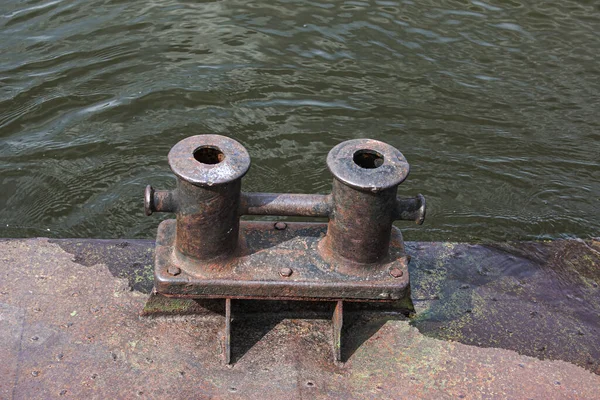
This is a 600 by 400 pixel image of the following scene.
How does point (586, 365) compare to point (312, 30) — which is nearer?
point (586, 365)

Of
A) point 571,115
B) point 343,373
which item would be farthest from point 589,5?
point 343,373

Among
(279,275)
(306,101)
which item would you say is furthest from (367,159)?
(306,101)

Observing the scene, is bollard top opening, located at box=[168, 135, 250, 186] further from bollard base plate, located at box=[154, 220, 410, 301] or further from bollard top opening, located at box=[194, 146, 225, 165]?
bollard base plate, located at box=[154, 220, 410, 301]

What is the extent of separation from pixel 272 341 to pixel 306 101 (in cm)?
341

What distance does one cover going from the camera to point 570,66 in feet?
21.8

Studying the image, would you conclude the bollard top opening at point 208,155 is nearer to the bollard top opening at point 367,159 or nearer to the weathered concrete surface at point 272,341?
the bollard top opening at point 367,159

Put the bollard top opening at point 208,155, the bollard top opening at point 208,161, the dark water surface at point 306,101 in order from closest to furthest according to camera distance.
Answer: the bollard top opening at point 208,161
the bollard top opening at point 208,155
the dark water surface at point 306,101

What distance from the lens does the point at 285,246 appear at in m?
2.86

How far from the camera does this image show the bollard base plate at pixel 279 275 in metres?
2.66

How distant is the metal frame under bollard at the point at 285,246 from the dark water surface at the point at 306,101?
6.15 ft

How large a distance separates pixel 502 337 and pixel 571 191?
251cm

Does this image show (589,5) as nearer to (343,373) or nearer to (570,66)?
(570,66)

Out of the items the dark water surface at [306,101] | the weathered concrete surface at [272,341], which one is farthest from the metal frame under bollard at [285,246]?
the dark water surface at [306,101]

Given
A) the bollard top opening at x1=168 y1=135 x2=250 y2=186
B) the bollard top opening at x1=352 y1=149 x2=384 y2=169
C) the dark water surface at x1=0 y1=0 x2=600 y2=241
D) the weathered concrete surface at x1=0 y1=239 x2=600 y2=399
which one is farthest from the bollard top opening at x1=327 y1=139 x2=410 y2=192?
the dark water surface at x1=0 y1=0 x2=600 y2=241
